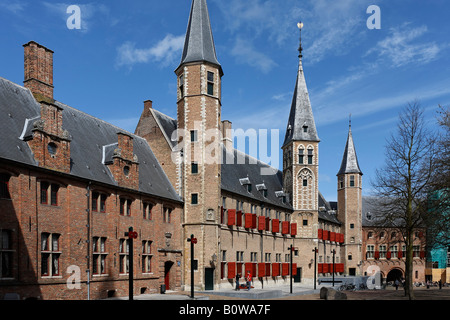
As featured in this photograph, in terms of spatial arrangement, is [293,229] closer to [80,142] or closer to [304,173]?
[304,173]

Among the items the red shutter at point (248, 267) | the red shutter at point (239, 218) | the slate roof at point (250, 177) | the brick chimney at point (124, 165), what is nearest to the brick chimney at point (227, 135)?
the slate roof at point (250, 177)

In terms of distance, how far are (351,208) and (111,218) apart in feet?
139

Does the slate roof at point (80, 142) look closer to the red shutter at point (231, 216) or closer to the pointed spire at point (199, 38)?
the red shutter at point (231, 216)

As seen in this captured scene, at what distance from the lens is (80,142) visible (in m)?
25.5

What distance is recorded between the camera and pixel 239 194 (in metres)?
37.9

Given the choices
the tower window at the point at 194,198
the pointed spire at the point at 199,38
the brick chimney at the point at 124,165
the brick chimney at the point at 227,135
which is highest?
the pointed spire at the point at 199,38

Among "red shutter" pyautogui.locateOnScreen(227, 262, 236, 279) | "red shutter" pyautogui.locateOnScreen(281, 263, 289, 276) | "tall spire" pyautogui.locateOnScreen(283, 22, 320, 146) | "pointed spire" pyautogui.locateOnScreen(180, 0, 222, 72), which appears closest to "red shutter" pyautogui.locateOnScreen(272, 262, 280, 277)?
"red shutter" pyautogui.locateOnScreen(281, 263, 289, 276)

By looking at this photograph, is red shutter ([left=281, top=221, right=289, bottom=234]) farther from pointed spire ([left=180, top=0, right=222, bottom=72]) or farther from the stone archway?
the stone archway

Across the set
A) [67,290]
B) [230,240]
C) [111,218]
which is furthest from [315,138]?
[67,290]

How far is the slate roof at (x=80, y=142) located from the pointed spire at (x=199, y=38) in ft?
24.4

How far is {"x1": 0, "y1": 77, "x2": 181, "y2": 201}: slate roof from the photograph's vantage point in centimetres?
2042

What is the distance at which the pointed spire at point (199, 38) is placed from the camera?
33.1 m

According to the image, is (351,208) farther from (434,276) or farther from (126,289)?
(126,289)
